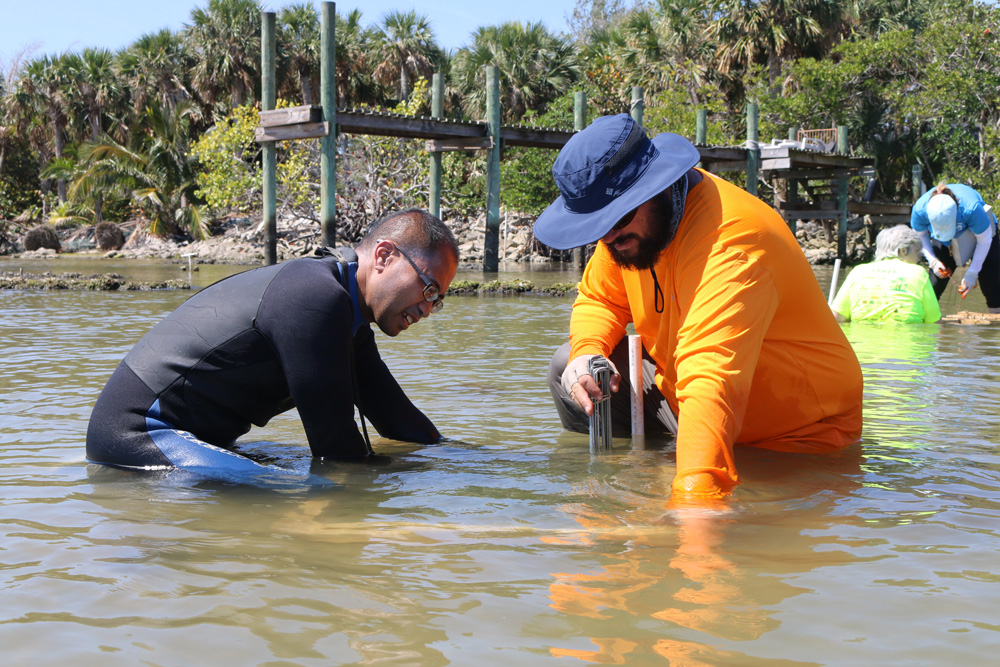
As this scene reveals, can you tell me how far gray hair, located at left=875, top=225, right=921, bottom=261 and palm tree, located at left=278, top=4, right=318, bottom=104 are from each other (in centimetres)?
2940

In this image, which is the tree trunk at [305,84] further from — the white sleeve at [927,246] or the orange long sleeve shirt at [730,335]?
the orange long sleeve shirt at [730,335]

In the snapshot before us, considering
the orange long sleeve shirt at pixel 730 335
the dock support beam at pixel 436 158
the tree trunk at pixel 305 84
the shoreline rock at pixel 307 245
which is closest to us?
the orange long sleeve shirt at pixel 730 335

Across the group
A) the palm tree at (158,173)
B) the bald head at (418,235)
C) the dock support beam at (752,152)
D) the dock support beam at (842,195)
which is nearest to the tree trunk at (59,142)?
the palm tree at (158,173)

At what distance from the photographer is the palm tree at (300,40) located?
34.3 m

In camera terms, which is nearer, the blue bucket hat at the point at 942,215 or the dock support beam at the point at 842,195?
the blue bucket hat at the point at 942,215

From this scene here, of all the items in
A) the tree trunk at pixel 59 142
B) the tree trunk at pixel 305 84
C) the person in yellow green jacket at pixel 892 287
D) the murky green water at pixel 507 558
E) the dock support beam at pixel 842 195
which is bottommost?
the murky green water at pixel 507 558

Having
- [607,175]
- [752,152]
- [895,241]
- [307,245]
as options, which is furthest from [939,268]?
[307,245]

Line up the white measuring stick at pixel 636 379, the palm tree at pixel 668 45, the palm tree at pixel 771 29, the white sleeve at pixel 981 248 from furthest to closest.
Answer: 1. the palm tree at pixel 668 45
2. the palm tree at pixel 771 29
3. the white sleeve at pixel 981 248
4. the white measuring stick at pixel 636 379

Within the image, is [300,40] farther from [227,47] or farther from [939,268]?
[939,268]

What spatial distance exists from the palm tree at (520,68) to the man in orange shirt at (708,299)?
29432 millimetres

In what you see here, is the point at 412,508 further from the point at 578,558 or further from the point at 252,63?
the point at 252,63

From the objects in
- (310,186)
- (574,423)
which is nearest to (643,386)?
(574,423)

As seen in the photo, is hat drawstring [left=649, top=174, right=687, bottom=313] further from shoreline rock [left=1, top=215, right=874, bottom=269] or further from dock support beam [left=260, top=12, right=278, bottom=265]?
shoreline rock [left=1, top=215, right=874, bottom=269]

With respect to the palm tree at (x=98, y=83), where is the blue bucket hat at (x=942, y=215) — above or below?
below
